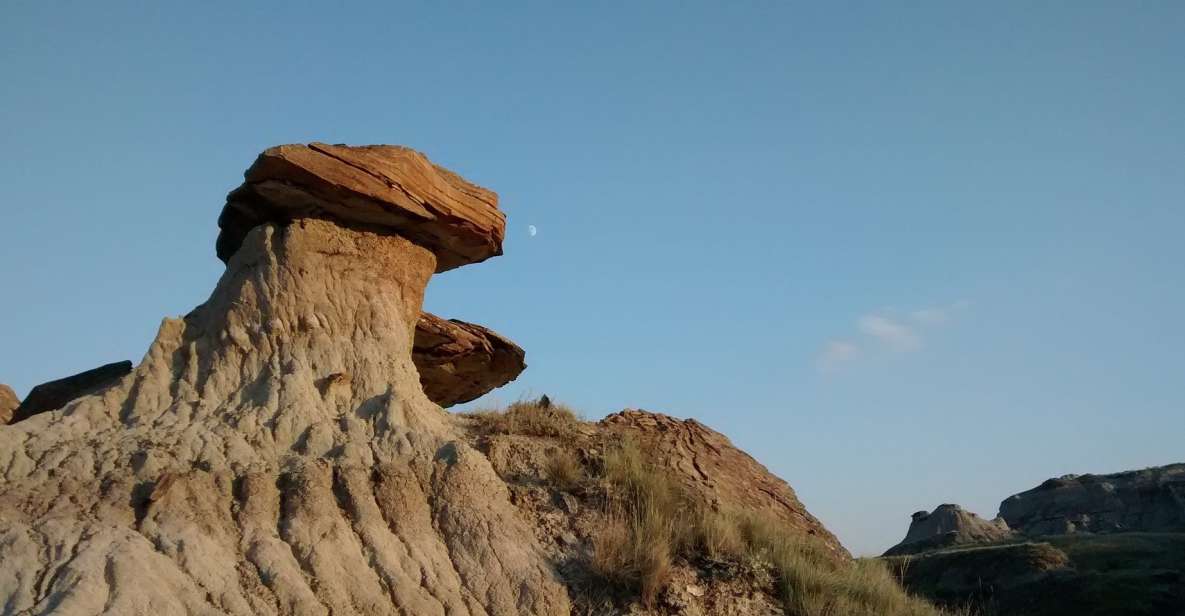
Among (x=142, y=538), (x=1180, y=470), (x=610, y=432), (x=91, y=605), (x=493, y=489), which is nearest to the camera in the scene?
(x=91, y=605)

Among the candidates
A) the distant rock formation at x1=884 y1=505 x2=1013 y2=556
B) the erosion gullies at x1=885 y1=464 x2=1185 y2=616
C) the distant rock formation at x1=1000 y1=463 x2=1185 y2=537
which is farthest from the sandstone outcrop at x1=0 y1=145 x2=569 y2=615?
the distant rock formation at x1=1000 y1=463 x2=1185 y2=537

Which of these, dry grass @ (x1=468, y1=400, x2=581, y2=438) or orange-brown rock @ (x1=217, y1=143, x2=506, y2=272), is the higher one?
orange-brown rock @ (x1=217, y1=143, x2=506, y2=272)

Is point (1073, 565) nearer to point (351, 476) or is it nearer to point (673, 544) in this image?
point (673, 544)

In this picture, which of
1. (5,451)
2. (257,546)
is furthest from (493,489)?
(5,451)

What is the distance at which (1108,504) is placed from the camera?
4834cm

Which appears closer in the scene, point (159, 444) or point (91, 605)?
point (91, 605)

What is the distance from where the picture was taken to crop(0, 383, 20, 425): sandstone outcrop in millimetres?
14203

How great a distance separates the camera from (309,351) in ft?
43.4

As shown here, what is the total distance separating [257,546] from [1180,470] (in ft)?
161

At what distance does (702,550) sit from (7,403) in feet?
31.0

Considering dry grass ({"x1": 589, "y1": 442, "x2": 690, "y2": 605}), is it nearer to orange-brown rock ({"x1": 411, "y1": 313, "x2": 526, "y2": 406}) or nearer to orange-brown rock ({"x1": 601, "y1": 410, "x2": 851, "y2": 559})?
orange-brown rock ({"x1": 601, "y1": 410, "x2": 851, "y2": 559})

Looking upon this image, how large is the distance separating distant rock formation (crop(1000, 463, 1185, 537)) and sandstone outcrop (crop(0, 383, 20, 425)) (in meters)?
42.4

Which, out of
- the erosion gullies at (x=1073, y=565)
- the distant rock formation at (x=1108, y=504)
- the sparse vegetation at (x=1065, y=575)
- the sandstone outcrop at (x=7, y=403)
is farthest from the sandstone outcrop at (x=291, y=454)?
the distant rock formation at (x=1108, y=504)

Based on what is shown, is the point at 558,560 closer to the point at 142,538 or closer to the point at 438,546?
the point at 438,546
